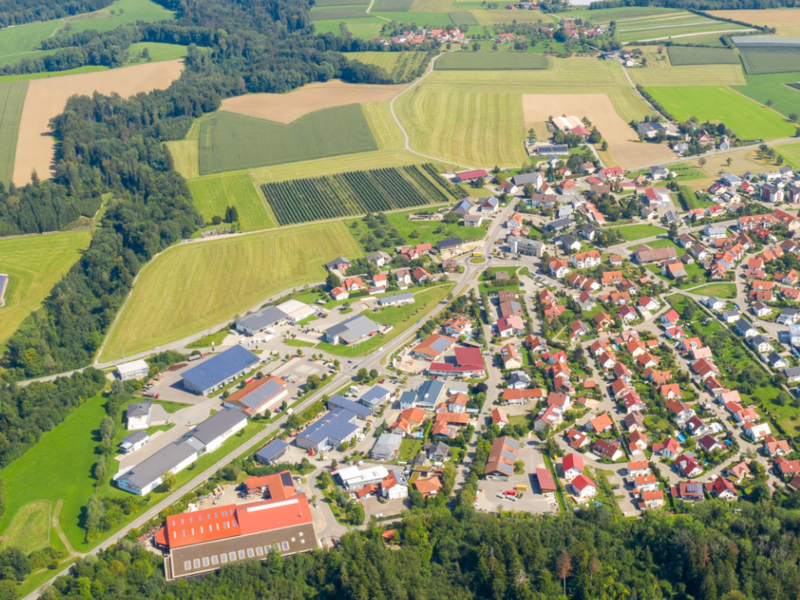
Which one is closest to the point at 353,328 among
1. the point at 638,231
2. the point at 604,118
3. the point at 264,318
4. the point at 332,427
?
the point at 264,318

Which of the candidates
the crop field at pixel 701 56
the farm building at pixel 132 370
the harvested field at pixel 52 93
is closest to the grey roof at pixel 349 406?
the farm building at pixel 132 370

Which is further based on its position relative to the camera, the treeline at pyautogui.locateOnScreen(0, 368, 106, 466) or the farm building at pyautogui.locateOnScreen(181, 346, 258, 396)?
the farm building at pyautogui.locateOnScreen(181, 346, 258, 396)

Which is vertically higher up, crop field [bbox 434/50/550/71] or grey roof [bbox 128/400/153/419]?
crop field [bbox 434/50/550/71]

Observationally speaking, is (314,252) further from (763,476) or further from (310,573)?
(763,476)

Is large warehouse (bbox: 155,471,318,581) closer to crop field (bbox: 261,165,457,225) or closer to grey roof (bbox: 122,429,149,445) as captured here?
grey roof (bbox: 122,429,149,445)

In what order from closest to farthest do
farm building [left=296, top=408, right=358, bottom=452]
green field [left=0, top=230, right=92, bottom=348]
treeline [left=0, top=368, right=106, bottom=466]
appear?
farm building [left=296, top=408, right=358, bottom=452]
treeline [left=0, top=368, right=106, bottom=466]
green field [left=0, top=230, right=92, bottom=348]

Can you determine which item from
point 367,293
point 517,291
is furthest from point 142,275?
point 517,291

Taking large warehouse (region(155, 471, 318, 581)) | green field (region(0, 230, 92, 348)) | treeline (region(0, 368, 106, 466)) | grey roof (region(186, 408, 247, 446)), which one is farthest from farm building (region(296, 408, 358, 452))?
green field (region(0, 230, 92, 348))
